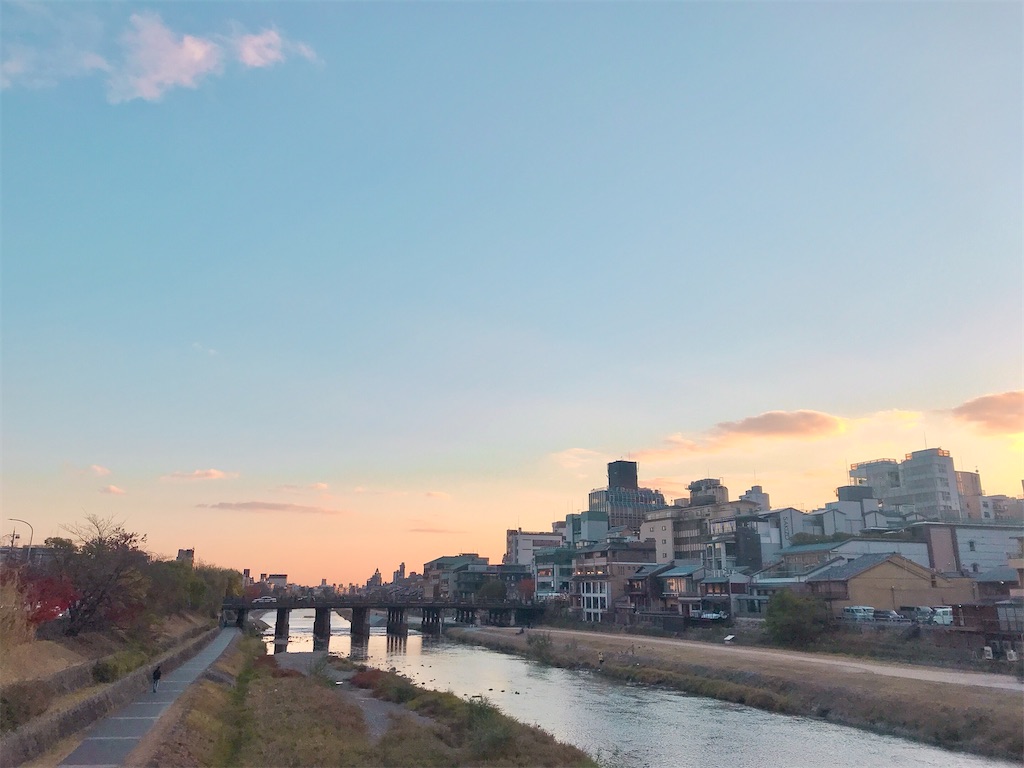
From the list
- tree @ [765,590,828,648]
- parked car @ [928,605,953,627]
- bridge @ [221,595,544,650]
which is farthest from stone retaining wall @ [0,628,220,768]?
bridge @ [221,595,544,650]

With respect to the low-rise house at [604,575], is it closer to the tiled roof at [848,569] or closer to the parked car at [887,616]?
the tiled roof at [848,569]

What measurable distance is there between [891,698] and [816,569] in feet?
118

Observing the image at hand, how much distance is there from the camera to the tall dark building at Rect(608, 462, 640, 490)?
597 ft

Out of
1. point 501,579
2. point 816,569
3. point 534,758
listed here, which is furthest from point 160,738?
point 501,579

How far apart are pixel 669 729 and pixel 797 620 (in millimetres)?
28340

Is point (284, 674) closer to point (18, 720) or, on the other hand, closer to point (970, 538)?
point (18, 720)

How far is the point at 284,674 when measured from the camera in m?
57.2

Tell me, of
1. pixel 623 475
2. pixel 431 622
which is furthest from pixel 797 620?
pixel 623 475

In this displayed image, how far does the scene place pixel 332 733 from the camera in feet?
109

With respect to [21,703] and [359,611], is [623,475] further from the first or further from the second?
[21,703]

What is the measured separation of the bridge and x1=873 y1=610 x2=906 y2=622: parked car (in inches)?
2505

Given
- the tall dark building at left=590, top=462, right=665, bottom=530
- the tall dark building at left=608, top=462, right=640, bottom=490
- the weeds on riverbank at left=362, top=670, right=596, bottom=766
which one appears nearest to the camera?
the weeds on riverbank at left=362, top=670, right=596, bottom=766

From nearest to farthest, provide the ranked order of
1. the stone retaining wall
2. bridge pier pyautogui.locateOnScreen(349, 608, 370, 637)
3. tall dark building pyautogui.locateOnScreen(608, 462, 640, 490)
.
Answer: the stone retaining wall
bridge pier pyautogui.locateOnScreen(349, 608, 370, 637)
tall dark building pyautogui.locateOnScreen(608, 462, 640, 490)

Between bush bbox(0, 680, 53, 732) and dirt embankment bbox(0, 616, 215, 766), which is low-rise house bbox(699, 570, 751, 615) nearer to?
dirt embankment bbox(0, 616, 215, 766)
